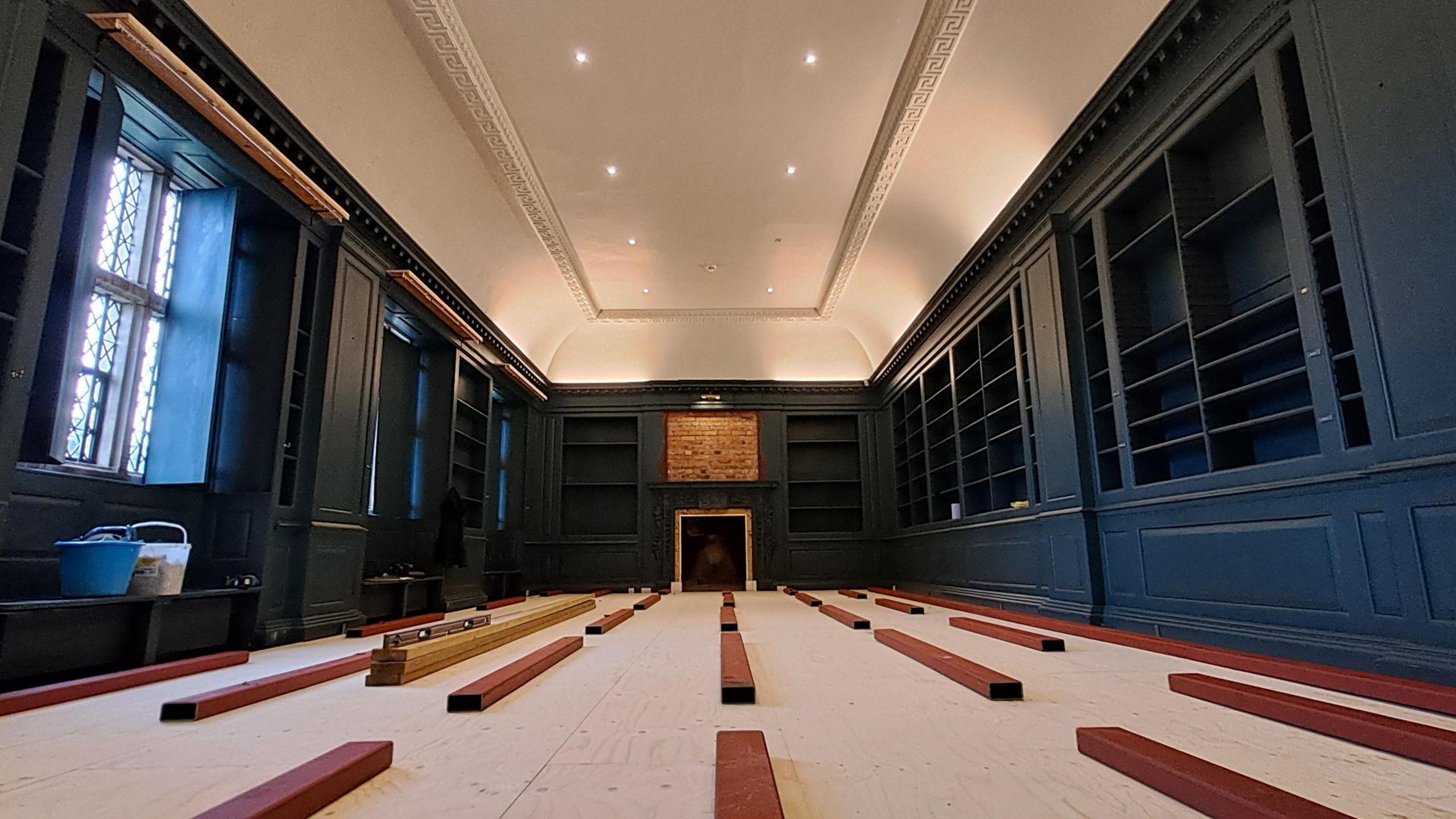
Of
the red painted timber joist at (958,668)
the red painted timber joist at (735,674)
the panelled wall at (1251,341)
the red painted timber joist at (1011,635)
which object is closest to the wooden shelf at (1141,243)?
the panelled wall at (1251,341)

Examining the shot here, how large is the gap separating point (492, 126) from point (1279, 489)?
623 centimetres

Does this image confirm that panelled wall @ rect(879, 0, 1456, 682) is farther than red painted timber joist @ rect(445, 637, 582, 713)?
Yes

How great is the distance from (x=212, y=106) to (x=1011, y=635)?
17.8 ft

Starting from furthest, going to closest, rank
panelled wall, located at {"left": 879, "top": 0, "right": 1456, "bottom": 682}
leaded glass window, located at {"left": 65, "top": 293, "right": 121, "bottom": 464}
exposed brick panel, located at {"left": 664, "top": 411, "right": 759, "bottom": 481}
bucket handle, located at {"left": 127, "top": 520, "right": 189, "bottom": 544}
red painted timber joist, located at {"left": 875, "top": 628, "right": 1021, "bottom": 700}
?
1. exposed brick panel, located at {"left": 664, "top": 411, "right": 759, "bottom": 481}
2. leaded glass window, located at {"left": 65, "top": 293, "right": 121, "bottom": 464}
3. bucket handle, located at {"left": 127, "top": 520, "right": 189, "bottom": 544}
4. panelled wall, located at {"left": 879, "top": 0, "right": 1456, "bottom": 682}
5. red painted timber joist, located at {"left": 875, "top": 628, "right": 1021, "bottom": 700}

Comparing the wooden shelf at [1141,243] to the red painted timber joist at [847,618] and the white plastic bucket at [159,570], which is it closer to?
the red painted timber joist at [847,618]

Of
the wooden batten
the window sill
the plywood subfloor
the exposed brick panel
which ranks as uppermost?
the wooden batten

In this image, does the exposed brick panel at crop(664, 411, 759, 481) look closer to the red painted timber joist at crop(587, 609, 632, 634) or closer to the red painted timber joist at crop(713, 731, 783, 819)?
the red painted timber joist at crop(587, 609, 632, 634)

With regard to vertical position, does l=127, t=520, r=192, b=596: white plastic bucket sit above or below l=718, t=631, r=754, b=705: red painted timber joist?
above

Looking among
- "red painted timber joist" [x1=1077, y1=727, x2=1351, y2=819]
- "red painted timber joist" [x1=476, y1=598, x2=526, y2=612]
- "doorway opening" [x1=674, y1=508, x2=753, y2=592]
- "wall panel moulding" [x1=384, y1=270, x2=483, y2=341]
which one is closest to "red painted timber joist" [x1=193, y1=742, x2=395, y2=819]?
"red painted timber joist" [x1=1077, y1=727, x2=1351, y2=819]

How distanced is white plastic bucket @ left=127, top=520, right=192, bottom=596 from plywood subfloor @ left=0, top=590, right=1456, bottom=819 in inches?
32.7

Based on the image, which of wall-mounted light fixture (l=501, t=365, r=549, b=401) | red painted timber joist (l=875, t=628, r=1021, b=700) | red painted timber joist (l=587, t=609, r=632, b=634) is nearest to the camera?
red painted timber joist (l=875, t=628, r=1021, b=700)

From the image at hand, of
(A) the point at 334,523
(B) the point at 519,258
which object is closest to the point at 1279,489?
(A) the point at 334,523

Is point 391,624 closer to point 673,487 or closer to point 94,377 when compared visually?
point 94,377

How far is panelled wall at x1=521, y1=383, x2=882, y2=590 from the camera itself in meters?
11.6
